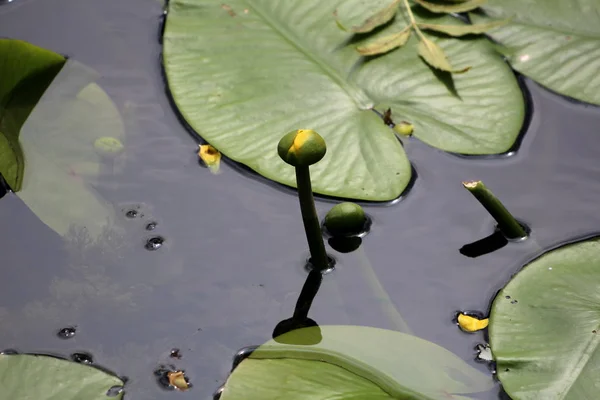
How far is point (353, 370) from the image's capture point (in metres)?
1.00

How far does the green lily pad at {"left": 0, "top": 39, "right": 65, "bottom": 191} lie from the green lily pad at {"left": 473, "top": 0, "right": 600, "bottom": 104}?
90cm

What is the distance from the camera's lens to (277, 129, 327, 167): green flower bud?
3.07 feet

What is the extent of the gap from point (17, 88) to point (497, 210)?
2.99ft

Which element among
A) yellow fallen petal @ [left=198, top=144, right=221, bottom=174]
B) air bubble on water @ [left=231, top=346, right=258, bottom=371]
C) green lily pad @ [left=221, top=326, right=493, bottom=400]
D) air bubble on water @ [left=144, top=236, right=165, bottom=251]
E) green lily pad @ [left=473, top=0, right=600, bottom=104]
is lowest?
air bubble on water @ [left=231, top=346, right=258, bottom=371]

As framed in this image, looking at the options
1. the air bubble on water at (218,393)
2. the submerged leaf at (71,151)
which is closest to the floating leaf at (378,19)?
the submerged leaf at (71,151)

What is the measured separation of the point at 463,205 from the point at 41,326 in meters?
→ 0.72

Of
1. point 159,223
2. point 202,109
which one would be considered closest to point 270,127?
point 202,109

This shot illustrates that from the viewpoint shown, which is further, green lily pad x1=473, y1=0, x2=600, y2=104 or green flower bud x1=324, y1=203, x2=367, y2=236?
green lily pad x1=473, y1=0, x2=600, y2=104

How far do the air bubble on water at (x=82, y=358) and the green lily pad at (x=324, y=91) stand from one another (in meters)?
0.42

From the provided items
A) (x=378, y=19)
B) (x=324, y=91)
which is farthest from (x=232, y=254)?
(x=378, y=19)

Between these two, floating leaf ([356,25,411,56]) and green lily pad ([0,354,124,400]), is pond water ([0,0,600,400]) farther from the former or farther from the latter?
floating leaf ([356,25,411,56])

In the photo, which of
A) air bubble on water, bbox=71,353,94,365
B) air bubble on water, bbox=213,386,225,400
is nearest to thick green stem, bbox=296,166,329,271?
air bubble on water, bbox=213,386,225,400

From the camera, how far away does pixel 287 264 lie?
1175mm

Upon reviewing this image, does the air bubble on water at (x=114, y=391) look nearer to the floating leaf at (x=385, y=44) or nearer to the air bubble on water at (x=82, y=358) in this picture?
the air bubble on water at (x=82, y=358)
